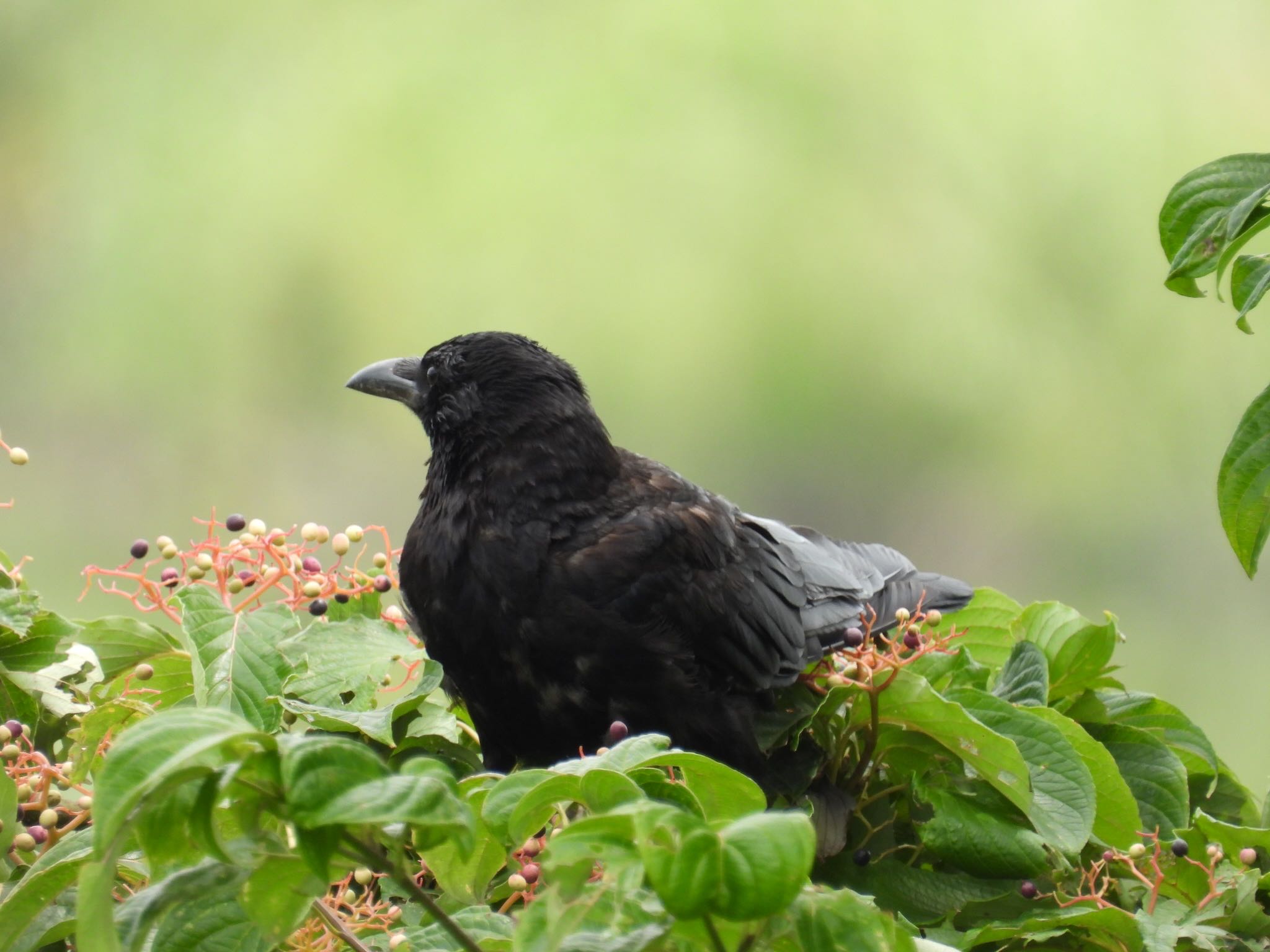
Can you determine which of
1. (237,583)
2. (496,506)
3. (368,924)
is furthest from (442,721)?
(368,924)

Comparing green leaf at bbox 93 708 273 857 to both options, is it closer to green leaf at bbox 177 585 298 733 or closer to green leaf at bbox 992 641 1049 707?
green leaf at bbox 177 585 298 733

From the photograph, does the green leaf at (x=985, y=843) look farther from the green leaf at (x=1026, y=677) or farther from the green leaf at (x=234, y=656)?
the green leaf at (x=234, y=656)

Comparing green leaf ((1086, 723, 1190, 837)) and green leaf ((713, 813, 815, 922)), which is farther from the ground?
green leaf ((713, 813, 815, 922))

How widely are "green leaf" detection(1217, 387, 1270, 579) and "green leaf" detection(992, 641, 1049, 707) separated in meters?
0.35

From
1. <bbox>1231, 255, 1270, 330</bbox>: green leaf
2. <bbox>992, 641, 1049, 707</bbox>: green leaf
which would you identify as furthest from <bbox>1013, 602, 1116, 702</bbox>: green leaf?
<bbox>1231, 255, 1270, 330</bbox>: green leaf

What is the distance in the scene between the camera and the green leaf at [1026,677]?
1228 millimetres

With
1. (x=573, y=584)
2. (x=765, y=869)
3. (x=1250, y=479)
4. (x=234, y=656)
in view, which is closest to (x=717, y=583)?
(x=573, y=584)

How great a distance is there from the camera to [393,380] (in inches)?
74.2

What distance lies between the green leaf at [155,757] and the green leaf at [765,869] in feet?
0.61

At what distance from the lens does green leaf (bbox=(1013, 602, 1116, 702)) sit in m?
1.30

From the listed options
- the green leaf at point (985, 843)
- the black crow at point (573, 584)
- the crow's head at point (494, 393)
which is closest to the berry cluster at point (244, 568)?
the black crow at point (573, 584)

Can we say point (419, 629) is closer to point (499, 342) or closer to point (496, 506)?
point (496, 506)

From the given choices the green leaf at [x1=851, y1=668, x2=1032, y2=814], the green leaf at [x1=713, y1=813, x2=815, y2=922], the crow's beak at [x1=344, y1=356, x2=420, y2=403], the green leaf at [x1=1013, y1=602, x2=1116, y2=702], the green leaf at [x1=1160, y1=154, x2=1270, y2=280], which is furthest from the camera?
the crow's beak at [x1=344, y1=356, x2=420, y2=403]

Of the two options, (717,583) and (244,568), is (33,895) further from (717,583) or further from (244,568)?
(717,583)
